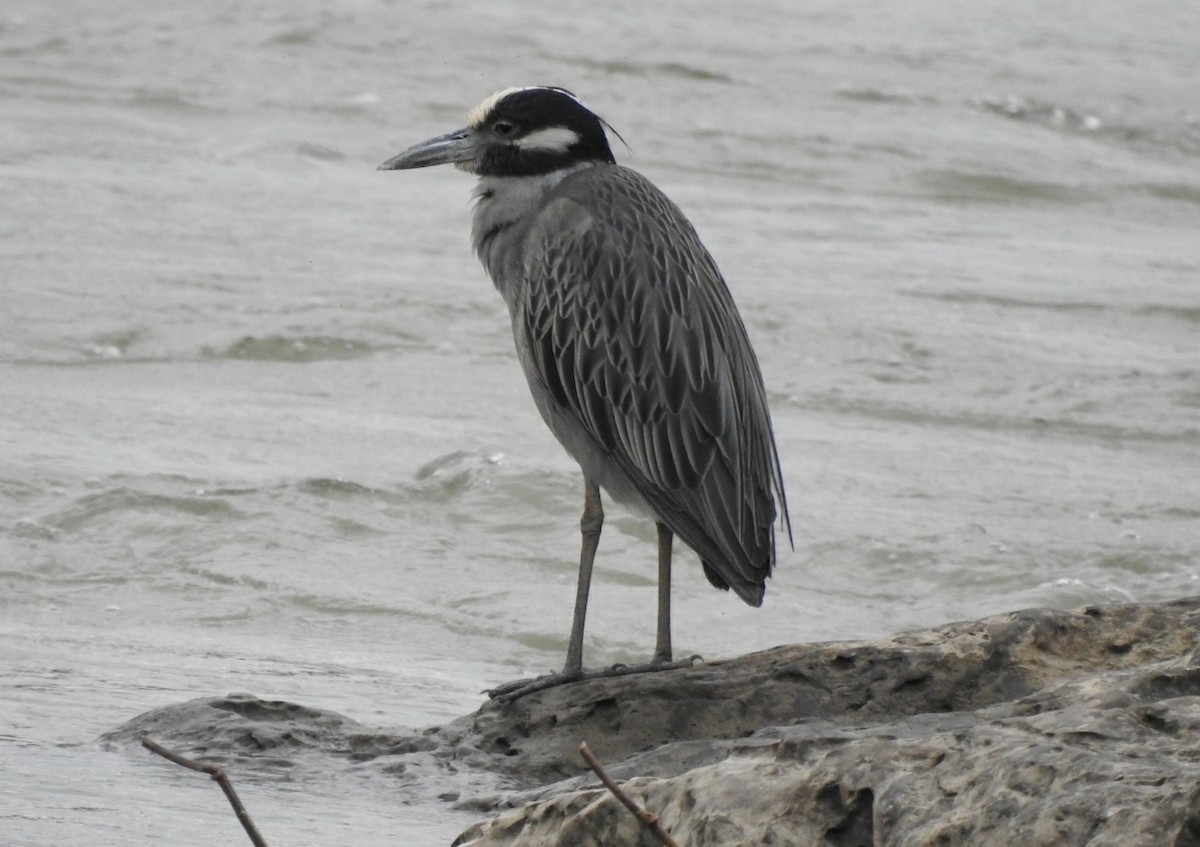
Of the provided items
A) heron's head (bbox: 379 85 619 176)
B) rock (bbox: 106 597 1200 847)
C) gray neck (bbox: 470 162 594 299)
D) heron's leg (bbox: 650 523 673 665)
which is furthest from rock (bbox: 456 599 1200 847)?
heron's head (bbox: 379 85 619 176)

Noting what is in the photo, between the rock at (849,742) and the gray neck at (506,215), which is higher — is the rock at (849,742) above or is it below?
below

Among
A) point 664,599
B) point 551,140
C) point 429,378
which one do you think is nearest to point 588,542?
point 664,599

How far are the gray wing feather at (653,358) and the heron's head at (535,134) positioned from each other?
16cm

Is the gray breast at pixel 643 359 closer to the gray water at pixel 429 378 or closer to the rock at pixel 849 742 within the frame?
the rock at pixel 849 742

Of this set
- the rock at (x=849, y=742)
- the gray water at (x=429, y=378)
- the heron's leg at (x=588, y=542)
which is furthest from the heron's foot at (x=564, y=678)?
the gray water at (x=429, y=378)

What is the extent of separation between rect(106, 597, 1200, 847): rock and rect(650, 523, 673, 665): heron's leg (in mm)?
440

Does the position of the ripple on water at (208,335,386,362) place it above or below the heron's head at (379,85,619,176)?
below

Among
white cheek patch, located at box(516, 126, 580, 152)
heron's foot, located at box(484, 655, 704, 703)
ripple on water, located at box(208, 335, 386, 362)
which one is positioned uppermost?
white cheek patch, located at box(516, 126, 580, 152)

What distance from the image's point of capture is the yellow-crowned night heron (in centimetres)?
559

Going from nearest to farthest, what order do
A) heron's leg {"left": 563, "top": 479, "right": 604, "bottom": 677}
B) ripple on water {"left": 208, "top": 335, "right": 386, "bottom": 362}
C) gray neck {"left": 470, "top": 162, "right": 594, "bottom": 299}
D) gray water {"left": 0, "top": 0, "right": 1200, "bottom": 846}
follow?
heron's leg {"left": 563, "top": 479, "right": 604, "bottom": 677}, gray neck {"left": 470, "top": 162, "right": 594, "bottom": 299}, gray water {"left": 0, "top": 0, "right": 1200, "bottom": 846}, ripple on water {"left": 208, "top": 335, "right": 386, "bottom": 362}

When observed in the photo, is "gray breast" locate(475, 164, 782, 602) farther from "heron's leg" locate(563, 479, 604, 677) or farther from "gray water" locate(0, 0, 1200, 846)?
"gray water" locate(0, 0, 1200, 846)

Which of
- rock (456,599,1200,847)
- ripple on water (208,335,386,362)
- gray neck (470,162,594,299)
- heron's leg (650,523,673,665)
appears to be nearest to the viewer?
rock (456,599,1200,847)

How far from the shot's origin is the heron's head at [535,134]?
19.8 feet

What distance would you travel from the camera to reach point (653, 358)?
18.8ft
